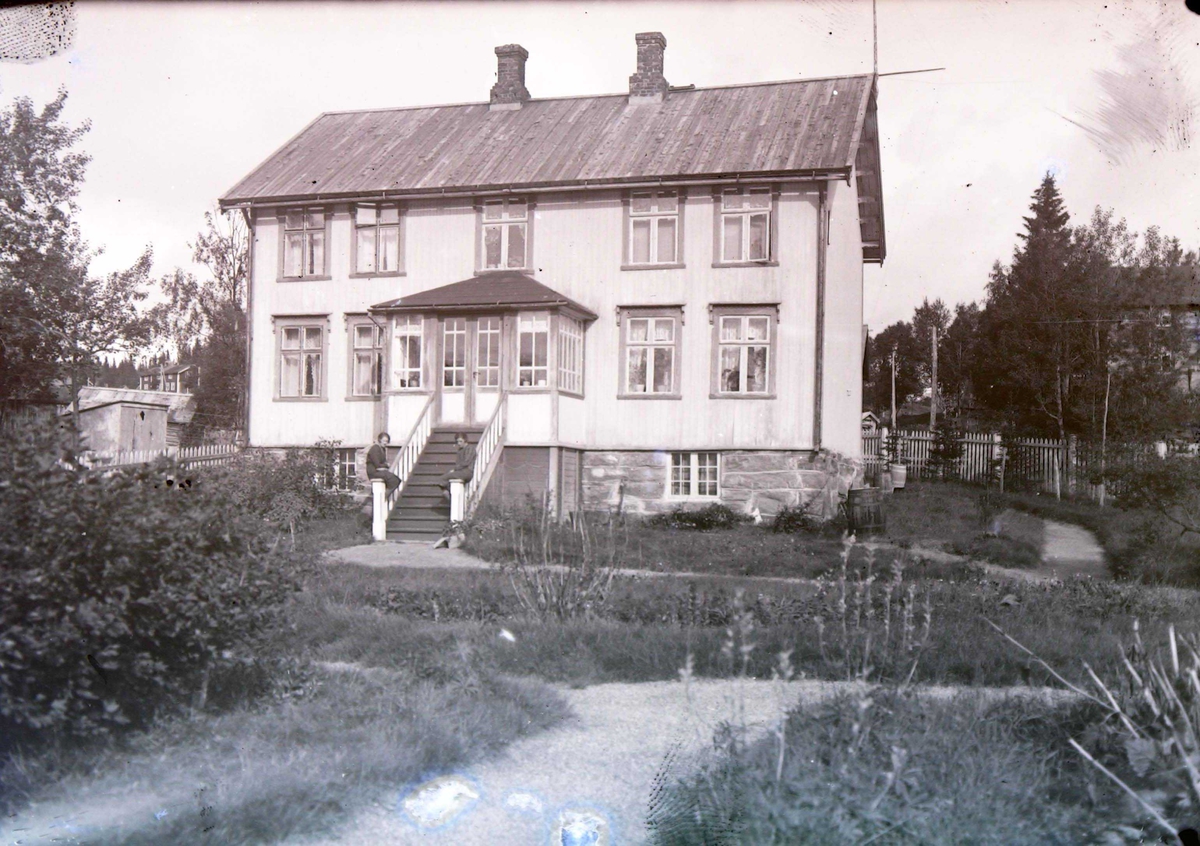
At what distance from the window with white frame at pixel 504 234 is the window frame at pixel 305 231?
3.53m

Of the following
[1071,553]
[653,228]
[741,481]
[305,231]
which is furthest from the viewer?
[305,231]

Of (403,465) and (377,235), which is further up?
(377,235)

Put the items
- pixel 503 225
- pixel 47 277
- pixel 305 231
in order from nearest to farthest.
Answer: pixel 47 277
pixel 503 225
pixel 305 231

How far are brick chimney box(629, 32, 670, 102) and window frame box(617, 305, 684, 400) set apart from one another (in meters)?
5.60

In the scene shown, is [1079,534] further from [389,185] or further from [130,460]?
[130,460]

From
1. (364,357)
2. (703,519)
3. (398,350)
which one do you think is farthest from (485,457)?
(364,357)

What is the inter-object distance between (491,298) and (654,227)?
3.67 meters

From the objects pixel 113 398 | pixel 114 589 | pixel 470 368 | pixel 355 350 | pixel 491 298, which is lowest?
pixel 114 589

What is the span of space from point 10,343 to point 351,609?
3.56m

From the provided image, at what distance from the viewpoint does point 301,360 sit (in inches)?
931

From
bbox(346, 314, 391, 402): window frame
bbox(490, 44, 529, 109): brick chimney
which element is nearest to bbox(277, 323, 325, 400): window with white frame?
bbox(346, 314, 391, 402): window frame

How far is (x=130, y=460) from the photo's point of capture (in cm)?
584

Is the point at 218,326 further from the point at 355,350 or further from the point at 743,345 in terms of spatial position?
the point at 743,345

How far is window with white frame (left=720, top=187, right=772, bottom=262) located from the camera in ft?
68.8
